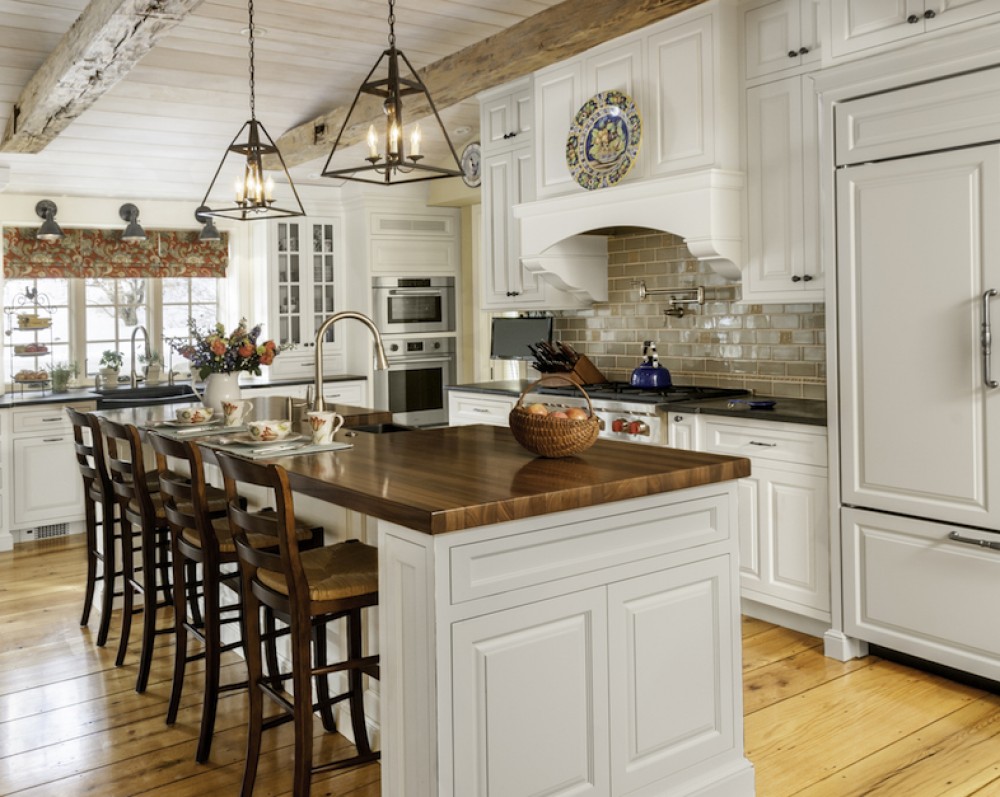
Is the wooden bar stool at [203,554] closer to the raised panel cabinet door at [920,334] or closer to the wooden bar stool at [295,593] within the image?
the wooden bar stool at [295,593]

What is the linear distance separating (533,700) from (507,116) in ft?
14.0

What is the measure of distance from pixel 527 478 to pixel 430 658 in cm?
54

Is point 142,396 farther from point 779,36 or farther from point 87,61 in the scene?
point 779,36

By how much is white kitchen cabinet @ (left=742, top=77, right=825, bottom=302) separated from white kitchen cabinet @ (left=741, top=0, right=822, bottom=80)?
Answer: 3.0 inches

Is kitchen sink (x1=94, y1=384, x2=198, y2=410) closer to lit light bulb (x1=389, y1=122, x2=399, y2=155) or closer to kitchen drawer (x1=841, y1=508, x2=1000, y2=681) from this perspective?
lit light bulb (x1=389, y1=122, x2=399, y2=155)

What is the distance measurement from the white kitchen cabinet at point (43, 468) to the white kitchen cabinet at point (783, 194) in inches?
167

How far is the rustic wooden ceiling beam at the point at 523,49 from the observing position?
3.85 meters

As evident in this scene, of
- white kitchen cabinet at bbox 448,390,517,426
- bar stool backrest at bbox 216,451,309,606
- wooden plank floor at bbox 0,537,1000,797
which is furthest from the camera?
white kitchen cabinet at bbox 448,390,517,426

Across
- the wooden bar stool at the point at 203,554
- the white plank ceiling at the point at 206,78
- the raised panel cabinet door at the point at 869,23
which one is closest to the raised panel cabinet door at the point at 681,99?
the white plank ceiling at the point at 206,78

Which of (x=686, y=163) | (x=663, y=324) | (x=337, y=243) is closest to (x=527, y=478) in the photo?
(x=686, y=163)

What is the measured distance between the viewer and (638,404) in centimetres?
453

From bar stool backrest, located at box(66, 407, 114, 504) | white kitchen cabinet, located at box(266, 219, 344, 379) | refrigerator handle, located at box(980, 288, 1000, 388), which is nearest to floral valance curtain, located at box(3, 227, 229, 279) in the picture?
white kitchen cabinet, located at box(266, 219, 344, 379)

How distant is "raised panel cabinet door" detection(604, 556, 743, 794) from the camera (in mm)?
2369

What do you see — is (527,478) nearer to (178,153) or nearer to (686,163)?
(686,163)
